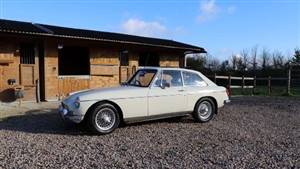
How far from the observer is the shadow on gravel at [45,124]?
8.21 meters

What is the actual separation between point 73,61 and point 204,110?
28.8 ft

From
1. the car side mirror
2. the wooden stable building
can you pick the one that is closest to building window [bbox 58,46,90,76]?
the wooden stable building

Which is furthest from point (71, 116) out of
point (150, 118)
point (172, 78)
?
point (172, 78)

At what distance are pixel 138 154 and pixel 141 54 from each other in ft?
42.6

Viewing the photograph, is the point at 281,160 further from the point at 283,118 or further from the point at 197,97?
the point at 283,118

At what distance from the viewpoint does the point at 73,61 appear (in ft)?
55.5

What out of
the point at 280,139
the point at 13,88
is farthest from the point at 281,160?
the point at 13,88

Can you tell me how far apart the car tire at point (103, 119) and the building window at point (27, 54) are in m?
7.29

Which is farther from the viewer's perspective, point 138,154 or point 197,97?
point 197,97

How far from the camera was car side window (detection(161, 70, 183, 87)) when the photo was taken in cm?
914

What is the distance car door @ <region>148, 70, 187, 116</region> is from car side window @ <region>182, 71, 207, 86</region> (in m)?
0.16

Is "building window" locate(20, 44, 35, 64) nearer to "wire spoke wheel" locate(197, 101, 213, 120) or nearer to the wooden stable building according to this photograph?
the wooden stable building

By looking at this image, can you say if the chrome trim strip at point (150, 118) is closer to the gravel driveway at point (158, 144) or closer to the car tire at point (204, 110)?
the gravel driveway at point (158, 144)

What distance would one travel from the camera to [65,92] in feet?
50.5
